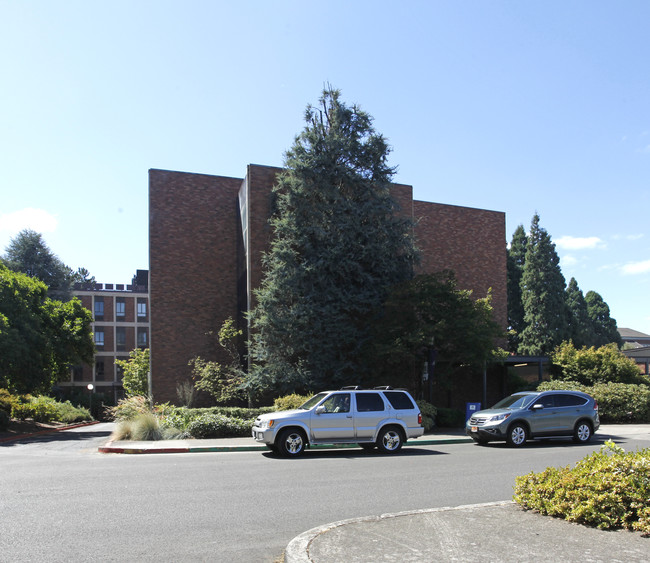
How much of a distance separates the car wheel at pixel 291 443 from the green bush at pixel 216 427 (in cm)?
561

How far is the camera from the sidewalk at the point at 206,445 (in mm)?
16219

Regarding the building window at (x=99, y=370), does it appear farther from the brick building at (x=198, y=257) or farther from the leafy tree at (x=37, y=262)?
the brick building at (x=198, y=257)

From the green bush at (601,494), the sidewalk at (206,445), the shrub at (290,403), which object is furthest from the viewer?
the shrub at (290,403)

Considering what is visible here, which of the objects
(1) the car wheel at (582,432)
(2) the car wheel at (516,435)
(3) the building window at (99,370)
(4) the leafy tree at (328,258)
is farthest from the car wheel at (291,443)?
(3) the building window at (99,370)

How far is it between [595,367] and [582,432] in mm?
12805

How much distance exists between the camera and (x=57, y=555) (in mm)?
5703

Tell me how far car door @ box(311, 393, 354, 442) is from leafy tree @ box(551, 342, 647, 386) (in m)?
18.3

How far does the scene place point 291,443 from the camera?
14.2 m

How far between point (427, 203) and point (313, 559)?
99.5 feet

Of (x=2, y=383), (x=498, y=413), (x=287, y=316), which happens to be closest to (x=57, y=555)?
(x=498, y=413)

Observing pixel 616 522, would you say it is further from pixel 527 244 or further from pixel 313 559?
pixel 527 244

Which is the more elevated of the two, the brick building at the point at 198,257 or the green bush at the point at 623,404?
the brick building at the point at 198,257

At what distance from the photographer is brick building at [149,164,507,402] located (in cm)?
2758

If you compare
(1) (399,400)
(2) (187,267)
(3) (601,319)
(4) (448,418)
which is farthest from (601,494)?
(3) (601,319)
